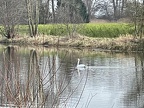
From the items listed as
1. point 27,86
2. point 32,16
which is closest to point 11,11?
point 32,16

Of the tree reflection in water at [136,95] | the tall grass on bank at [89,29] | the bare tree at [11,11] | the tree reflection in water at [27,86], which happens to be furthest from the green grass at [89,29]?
the tree reflection in water at [27,86]

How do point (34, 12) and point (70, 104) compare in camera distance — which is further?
point (34, 12)

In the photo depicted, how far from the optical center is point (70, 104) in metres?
12.0

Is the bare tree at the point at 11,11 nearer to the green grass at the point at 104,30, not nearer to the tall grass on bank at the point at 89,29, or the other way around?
the tall grass on bank at the point at 89,29

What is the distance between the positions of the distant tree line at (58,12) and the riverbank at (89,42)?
1448 millimetres

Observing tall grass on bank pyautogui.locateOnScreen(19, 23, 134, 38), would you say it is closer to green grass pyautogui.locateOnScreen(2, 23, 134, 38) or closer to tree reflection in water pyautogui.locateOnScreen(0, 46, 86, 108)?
green grass pyautogui.locateOnScreen(2, 23, 134, 38)

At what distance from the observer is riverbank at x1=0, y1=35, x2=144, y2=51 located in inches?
1374

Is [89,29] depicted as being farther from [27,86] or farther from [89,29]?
[27,86]

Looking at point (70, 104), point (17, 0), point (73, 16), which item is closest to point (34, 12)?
point (17, 0)

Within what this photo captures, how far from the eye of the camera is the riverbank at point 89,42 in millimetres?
34906

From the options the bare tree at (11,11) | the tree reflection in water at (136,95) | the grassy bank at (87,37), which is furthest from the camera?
the bare tree at (11,11)

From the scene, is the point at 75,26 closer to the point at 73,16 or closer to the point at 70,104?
the point at 73,16

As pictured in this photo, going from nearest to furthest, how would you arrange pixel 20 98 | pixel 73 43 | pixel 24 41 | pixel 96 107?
pixel 20 98 → pixel 96 107 → pixel 73 43 → pixel 24 41

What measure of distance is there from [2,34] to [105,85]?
34675mm
